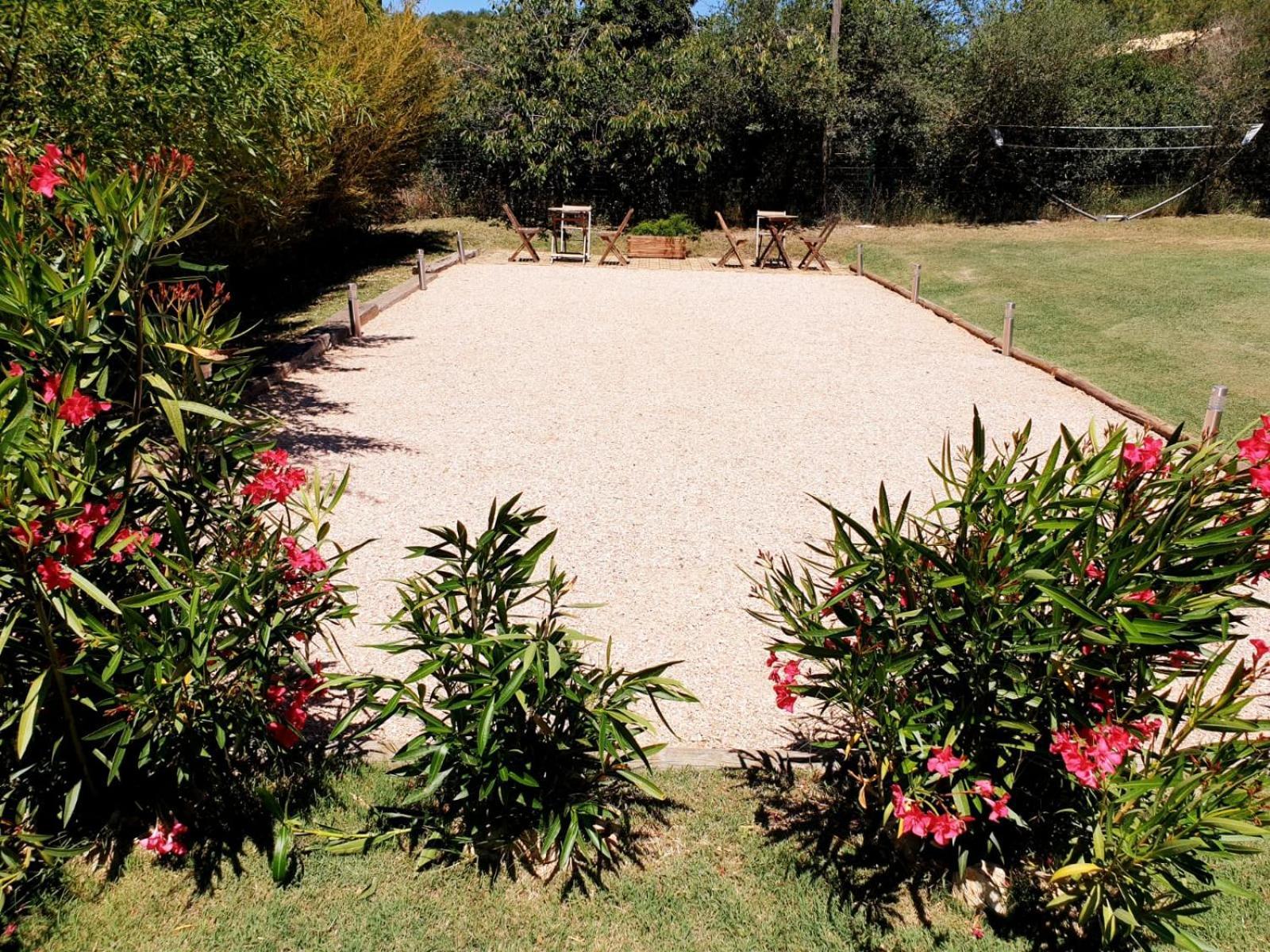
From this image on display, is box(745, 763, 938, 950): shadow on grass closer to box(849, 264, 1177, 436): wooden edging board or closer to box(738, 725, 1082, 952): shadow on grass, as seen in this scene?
box(738, 725, 1082, 952): shadow on grass

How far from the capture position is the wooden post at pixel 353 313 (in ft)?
32.9

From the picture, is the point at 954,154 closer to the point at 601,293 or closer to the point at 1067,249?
the point at 1067,249

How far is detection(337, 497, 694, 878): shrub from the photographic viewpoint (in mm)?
2393

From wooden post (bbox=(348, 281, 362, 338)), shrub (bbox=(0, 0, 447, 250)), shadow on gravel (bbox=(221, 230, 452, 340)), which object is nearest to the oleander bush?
shrub (bbox=(0, 0, 447, 250))

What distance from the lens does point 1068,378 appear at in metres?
8.61

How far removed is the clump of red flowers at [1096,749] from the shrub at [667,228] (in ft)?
54.7

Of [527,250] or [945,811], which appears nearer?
Answer: [945,811]

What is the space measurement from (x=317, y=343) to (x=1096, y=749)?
8.56m

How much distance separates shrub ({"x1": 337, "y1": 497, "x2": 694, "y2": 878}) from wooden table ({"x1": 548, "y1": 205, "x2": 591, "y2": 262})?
14675 mm

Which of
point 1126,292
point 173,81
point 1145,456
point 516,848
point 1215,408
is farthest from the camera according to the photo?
point 1126,292

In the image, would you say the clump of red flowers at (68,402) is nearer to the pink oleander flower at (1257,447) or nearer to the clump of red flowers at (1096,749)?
the clump of red flowers at (1096,749)

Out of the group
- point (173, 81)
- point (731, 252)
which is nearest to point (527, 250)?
point (731, 252)

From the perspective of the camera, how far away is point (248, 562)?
2.56 m

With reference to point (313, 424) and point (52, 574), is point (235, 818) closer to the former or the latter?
point (52, 574)
